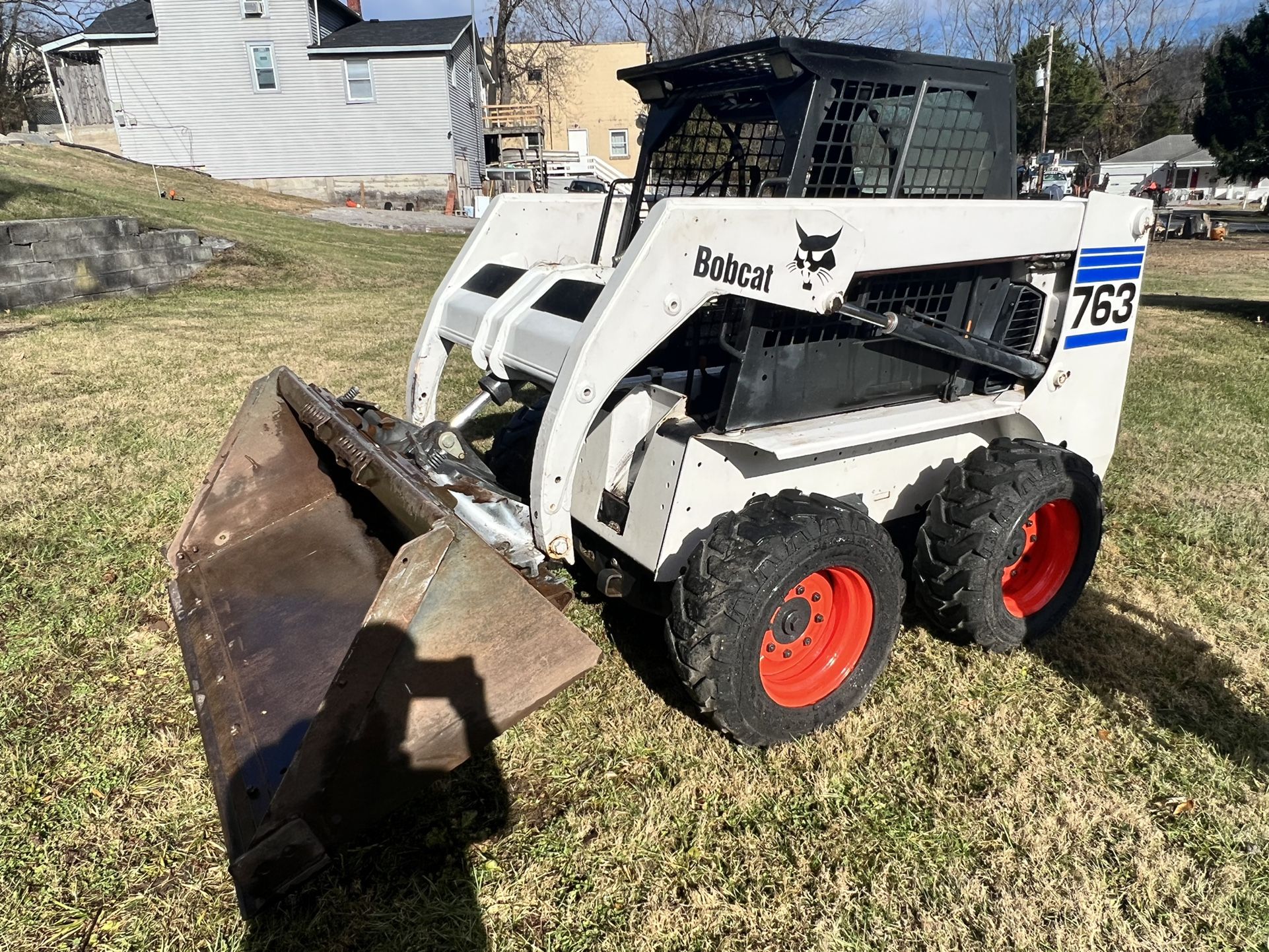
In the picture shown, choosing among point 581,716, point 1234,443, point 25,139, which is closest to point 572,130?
point 25,139

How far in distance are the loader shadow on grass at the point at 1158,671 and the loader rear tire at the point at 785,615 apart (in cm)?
97

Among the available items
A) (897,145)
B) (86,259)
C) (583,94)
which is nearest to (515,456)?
(897,145)

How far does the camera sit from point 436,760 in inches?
85.6

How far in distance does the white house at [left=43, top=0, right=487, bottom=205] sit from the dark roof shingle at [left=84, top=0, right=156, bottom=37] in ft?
0.21

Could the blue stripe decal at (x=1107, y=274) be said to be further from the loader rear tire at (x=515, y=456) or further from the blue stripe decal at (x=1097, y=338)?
the loader rear tire at (x=515, y=456)

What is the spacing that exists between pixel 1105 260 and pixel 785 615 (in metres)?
1.97

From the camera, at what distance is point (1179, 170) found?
4972 cm

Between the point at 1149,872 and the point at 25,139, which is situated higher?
the point at 25,139

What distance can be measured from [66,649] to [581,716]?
6.77 feet

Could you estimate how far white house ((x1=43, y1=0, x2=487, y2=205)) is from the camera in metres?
23.2

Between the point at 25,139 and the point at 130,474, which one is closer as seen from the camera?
the point at 130,474

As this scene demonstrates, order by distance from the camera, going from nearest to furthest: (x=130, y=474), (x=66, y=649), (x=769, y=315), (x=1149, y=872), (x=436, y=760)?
1. (x=436, y=760)
2. (x=1149, y=872)
3. (x=769, y=315)
4. (x=66, y=649)
5. (x=130, y=474)

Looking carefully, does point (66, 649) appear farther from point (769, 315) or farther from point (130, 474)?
point (769, 315)

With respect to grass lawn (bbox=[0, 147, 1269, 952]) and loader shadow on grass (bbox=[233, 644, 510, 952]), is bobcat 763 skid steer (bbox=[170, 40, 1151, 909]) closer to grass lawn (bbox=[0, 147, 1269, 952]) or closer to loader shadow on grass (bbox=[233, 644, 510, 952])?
loader shadow on grass (bbox=[233, 644, 510, 952])
